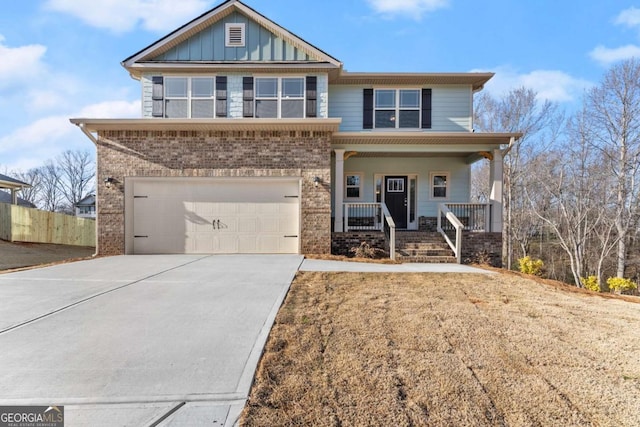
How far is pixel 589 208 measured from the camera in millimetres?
16938

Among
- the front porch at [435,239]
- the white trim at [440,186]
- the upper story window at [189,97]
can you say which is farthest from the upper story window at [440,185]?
the upper story window at [189,97]

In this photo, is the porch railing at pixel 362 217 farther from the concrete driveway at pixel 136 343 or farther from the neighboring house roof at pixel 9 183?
the neighboring house roof at pixel 9 183

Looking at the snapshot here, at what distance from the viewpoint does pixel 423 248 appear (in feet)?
33.3

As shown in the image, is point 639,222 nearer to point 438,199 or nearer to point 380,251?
point 438,199

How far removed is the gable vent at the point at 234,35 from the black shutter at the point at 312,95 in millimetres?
2802

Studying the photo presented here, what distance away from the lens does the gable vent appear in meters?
11.9

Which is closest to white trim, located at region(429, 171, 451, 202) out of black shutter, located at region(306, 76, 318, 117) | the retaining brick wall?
the retaining brick wall

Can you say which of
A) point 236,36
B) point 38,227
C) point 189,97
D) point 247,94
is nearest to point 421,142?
point 247,94

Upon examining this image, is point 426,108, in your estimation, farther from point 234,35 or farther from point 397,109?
point 234,35

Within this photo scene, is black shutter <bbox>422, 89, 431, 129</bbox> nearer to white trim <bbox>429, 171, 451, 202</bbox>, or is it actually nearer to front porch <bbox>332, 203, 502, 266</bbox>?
white trim <bbox>429, 171, 451, 202</bbox>

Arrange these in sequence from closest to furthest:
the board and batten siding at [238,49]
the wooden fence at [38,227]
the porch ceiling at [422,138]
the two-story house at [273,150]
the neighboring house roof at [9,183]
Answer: the two-story house at [273,150], the porch ceiling at [422,138], the board and batten siding at [238,49], the wooden fence at [38,227], the neighboring house roof at [9,183]

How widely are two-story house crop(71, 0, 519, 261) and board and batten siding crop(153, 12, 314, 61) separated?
36 millimetres

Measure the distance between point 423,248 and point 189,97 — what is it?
9.48 m

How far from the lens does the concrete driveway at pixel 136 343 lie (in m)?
2.70
